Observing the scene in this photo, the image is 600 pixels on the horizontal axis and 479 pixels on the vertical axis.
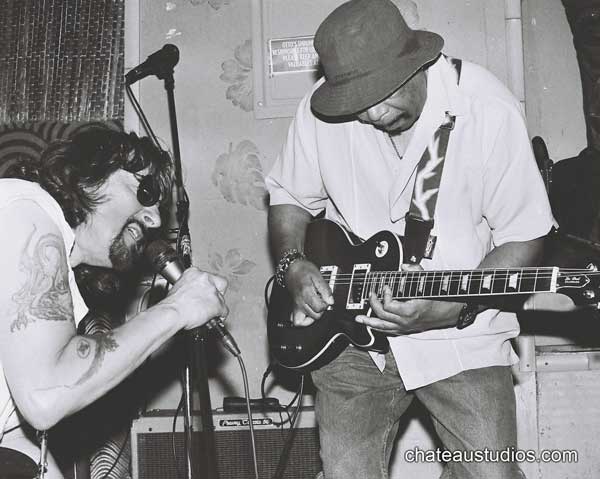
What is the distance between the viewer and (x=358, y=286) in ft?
8.63

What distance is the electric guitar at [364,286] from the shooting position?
7.32ft

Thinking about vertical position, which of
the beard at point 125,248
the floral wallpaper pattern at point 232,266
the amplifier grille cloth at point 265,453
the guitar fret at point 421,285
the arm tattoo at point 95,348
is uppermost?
the beard at point 125,248

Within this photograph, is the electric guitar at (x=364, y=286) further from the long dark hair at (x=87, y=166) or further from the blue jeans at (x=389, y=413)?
the long dark hair at (x=87, y=166)

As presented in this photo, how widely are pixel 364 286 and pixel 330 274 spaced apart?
0.18m

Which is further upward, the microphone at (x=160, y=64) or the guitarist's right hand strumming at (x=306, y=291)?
the microphone at (x=160, y=64)

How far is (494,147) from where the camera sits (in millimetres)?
2461

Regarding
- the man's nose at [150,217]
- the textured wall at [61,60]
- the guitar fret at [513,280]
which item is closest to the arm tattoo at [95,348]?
the man's nose at [150,217]

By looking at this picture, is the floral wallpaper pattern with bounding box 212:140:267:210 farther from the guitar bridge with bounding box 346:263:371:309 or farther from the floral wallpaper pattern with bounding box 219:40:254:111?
the guitar bridge with bounding box 346:263:371:309

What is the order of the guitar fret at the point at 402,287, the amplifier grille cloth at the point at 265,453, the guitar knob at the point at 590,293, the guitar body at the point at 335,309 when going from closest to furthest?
1. the guitar knob at the point at 590,293
2. the guitar fret at the point at 402,287
3. the guitar body at the point at 335,309
4. the amplifier grille cloth at the point at 265,453

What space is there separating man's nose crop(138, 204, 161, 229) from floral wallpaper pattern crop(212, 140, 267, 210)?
1.79 meters

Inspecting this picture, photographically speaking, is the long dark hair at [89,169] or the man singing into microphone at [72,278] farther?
the long dark hair at [89,169]

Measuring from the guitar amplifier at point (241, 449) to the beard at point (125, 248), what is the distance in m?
1.41

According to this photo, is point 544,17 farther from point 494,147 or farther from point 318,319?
point 318,319

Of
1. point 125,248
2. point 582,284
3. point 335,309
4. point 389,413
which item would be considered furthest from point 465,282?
point 125,248
